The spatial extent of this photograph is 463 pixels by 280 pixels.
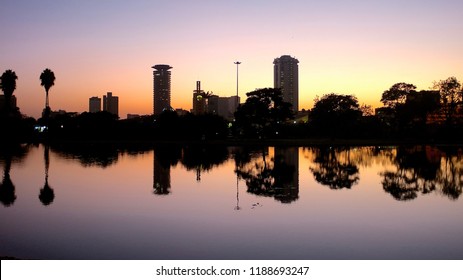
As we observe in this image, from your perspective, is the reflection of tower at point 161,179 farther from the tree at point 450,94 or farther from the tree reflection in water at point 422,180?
the tree at point 450,94

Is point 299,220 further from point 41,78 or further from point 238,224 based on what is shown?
point 41,78

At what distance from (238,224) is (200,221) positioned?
925mm

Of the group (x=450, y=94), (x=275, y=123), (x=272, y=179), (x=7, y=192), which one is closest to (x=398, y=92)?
(x=450, y=94)

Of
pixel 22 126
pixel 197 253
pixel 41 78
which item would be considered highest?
pixel 41 78

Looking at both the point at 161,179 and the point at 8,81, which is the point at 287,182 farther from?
the point at 8,81

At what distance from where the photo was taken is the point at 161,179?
717 inches

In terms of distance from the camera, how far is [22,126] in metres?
65.6

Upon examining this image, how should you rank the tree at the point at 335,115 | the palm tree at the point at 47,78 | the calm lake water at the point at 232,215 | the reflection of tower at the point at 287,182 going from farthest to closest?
1. the palm tree at the point at 47,78
2. the tree at the point at 335,115
3. the reflection of tower at the point at 287,182
4. the calm lake water at the point at 232,215

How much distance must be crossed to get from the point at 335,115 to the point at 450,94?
1525 cm

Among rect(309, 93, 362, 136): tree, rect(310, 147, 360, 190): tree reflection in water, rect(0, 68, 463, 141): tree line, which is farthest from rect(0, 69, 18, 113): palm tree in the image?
rect(310, 147, 360, 190): tree reflection in water

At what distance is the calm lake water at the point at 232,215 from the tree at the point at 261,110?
38.2 m

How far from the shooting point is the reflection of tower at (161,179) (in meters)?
15.3

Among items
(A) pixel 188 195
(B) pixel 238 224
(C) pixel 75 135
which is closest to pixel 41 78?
(C) pixel 75 135

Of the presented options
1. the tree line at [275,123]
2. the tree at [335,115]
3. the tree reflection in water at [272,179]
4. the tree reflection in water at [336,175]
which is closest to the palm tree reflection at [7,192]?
the tree reflection in water at [272,179]
